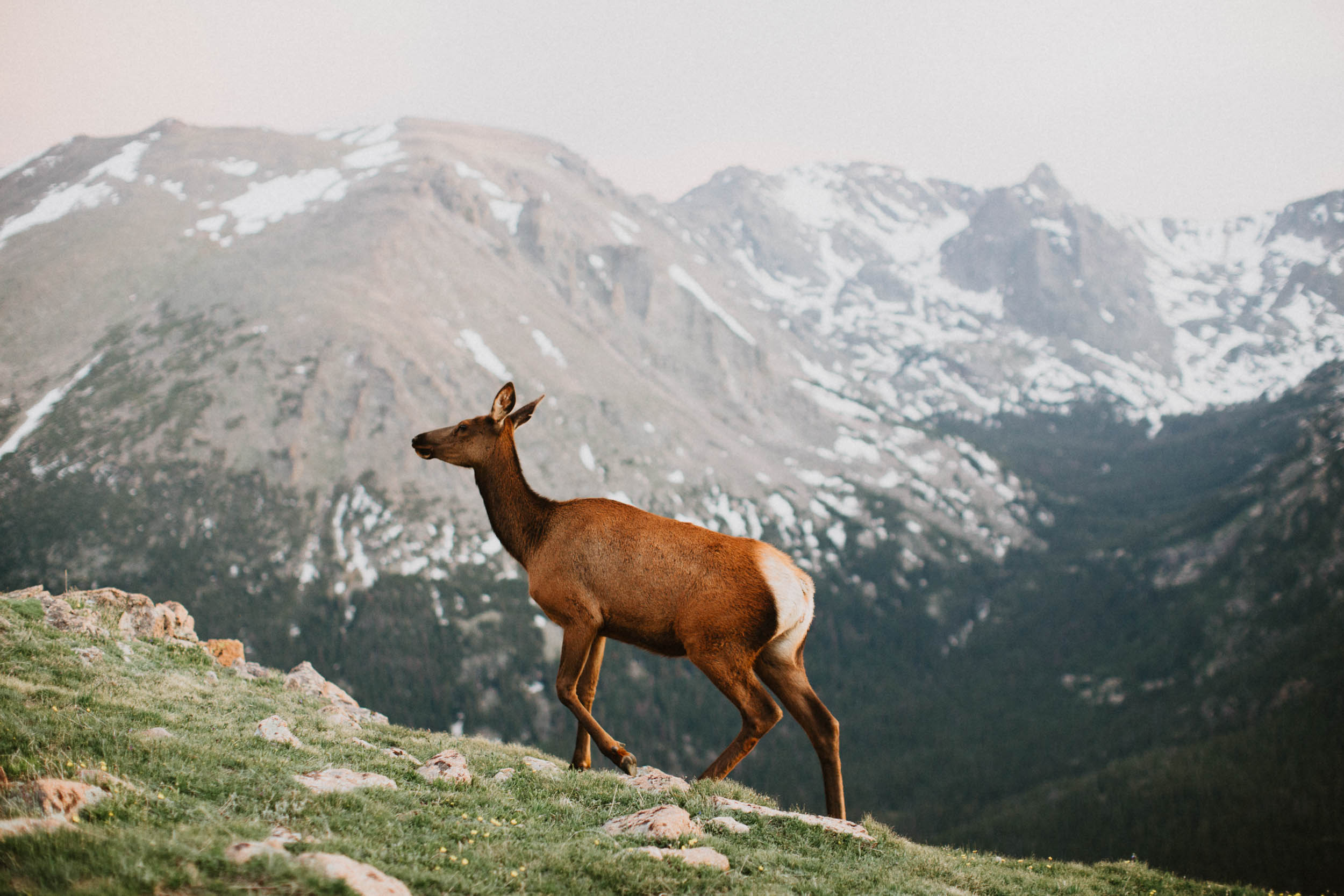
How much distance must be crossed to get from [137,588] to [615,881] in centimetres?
21237

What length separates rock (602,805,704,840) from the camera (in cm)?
1009

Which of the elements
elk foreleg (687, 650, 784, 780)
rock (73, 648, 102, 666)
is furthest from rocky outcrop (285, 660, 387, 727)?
elk foreleg (687, 650, 784, 780)

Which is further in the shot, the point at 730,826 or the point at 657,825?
the point at 730,826

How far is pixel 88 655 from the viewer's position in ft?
50.8

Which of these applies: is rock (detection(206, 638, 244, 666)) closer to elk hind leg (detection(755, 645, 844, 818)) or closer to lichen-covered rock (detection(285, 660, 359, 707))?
lichen-covered rock (detection(285, 660, 359, 707))

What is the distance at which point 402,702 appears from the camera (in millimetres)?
197125

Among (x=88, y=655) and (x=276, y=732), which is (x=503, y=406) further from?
(x=88, y=655)

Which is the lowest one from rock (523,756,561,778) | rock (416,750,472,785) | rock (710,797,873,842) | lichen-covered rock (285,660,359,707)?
lichen-covered rock (285,660,359,707)

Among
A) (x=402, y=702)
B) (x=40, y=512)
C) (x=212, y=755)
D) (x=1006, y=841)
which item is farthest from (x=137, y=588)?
(x=212, y=755)

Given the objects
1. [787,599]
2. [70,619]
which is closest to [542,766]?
[787,599]

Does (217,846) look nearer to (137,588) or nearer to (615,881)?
(615,881)

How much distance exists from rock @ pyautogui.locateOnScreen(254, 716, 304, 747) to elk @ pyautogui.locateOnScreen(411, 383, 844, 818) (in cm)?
429

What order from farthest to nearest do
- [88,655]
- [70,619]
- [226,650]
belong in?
[226,650] → [70,619] → [88,655]

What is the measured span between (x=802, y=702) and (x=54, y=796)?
901 cm
